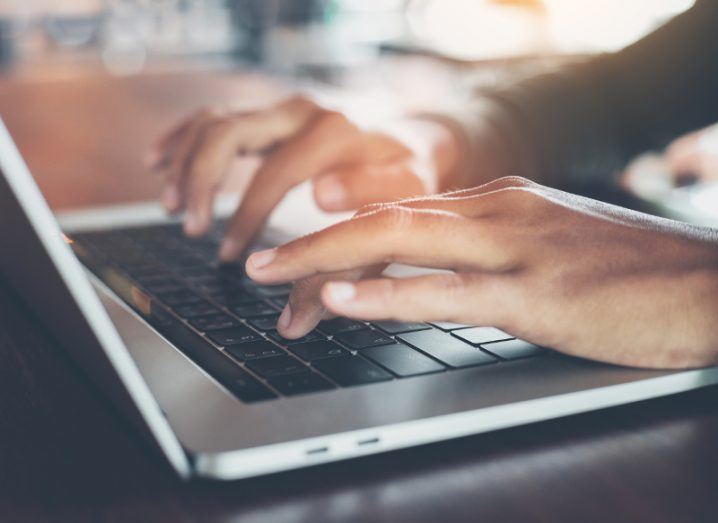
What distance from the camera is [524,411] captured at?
379 mm

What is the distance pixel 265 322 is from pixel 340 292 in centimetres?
12

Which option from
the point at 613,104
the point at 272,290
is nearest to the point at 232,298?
the point at 272,290

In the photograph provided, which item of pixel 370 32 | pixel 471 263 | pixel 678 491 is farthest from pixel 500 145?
pixel 370 32

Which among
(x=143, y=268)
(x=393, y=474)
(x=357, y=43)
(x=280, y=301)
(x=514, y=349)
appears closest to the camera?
(x=393, y=474)

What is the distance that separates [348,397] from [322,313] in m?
0.08

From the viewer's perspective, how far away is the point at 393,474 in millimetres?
342

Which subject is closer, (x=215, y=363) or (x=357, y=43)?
(x=215, y=363)

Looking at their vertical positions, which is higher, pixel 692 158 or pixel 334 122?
pixel 334 122

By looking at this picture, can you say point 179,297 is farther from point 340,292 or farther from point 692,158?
point 692,158

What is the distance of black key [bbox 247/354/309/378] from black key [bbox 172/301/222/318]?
0.11 meters

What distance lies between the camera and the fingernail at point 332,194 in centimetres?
76

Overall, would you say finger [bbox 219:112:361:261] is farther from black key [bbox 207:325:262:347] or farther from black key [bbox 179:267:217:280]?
black key [bbox 207:325:262:347]

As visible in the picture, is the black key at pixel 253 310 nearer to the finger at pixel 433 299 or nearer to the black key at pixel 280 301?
the black key at pixel 280 301

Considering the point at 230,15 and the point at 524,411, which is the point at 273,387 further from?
the point at 230,15
